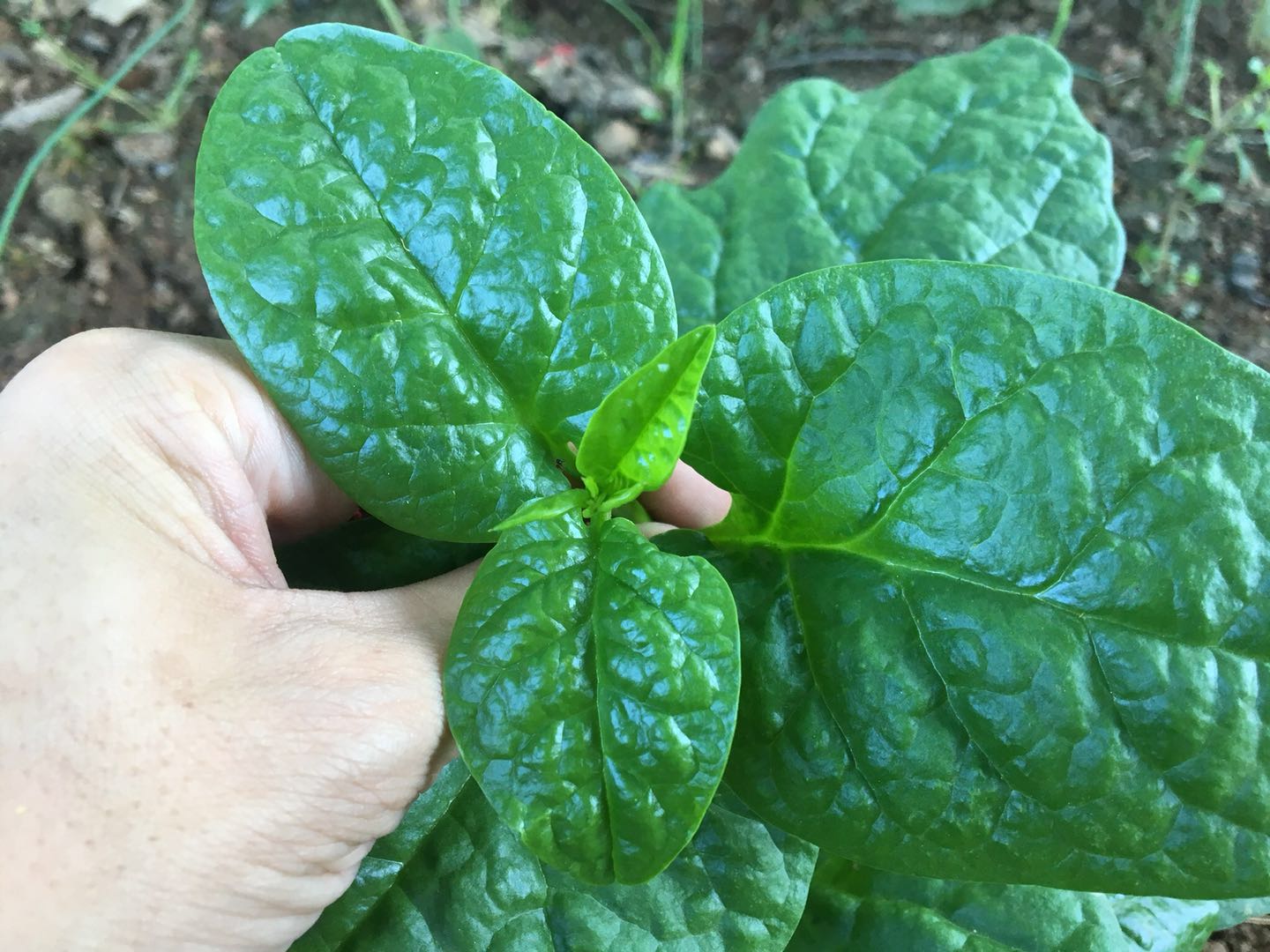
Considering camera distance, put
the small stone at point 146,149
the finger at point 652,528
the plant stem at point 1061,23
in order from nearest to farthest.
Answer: the finger at point 652,528
the plant stem at point 1061,23
the small stone at point 146,149

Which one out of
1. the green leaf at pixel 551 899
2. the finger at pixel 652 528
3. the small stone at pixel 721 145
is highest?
the small stone at pixel 721 145

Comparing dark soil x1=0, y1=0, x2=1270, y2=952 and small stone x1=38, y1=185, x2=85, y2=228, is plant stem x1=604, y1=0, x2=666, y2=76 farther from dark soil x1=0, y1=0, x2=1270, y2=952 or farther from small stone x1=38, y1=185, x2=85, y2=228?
small stone x1=38, y1=185, x2=85, y2=228

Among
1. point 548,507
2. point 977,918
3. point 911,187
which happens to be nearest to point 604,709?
point 548,507

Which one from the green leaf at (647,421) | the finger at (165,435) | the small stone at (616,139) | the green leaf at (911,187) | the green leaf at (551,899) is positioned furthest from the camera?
the small stone at (616,139)

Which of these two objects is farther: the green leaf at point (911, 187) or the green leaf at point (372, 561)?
the green leaf at point (911, 187)

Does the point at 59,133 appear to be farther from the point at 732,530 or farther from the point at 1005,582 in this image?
the point at 1005,582

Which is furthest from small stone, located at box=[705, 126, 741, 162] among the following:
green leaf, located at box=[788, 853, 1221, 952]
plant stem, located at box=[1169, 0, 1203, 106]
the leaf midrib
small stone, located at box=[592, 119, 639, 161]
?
green leaf, located at box=[788, 853, 1221, 952]

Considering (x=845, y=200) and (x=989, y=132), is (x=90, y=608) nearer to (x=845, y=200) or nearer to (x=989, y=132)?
(x=845, y=200)

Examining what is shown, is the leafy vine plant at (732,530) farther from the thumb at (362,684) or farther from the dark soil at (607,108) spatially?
the dark soil at (607,108)

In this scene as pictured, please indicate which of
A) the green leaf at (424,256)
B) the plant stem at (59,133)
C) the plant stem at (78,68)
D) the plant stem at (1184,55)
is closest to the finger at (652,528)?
the green leaf at (424,256)
